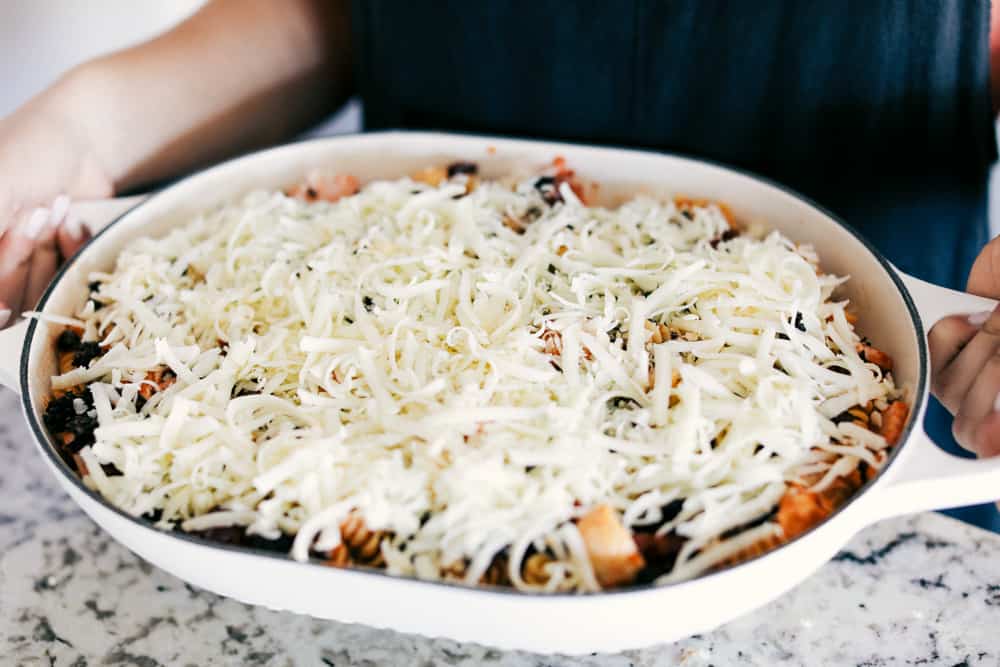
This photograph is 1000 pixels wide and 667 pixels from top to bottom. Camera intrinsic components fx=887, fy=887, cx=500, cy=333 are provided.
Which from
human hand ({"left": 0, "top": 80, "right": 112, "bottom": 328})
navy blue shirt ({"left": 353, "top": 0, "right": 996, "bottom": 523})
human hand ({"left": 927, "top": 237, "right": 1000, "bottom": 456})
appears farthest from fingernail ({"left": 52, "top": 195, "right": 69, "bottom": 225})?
human hand ({"left": 927, "top": 237, "right": 1000, "bottom": 456})

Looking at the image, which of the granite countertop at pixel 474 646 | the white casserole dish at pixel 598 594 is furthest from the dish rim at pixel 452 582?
the granite countertop at pixel 474 646

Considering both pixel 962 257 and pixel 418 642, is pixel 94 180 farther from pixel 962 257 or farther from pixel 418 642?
pixel 962 257

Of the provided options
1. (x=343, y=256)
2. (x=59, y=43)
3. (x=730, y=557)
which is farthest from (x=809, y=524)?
(x=59, y=43)

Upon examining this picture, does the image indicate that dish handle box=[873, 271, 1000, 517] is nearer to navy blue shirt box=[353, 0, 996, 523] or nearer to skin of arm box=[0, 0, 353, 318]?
navy blue shirt box=[353, 0, 996, 523]

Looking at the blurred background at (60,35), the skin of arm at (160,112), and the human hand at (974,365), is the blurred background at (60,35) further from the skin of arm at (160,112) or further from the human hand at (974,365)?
the human hand at (974,365)

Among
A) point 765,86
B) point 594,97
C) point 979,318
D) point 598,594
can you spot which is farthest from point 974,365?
point 594,97

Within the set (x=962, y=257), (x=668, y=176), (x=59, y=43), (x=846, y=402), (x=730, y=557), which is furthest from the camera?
(x=59, y=43)
